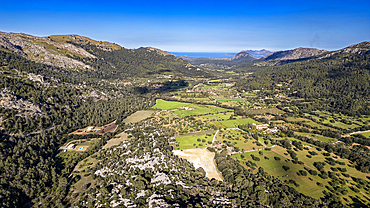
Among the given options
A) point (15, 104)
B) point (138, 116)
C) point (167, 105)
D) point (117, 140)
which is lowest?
point (117, 140)

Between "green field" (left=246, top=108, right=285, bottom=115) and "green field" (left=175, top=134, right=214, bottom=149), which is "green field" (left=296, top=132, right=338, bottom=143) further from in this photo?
"green field" (left=175, top=134, right=214, bottom=149)

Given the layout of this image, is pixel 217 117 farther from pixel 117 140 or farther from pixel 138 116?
pixel 117 140

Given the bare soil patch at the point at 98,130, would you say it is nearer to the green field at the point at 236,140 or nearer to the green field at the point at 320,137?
the green field at the point at 236,140

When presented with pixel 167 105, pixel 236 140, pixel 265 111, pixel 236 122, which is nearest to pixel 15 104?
pixel 167 105

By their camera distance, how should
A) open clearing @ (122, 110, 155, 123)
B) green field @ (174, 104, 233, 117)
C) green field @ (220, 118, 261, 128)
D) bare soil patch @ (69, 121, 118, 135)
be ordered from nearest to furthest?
bare soil patch @ (69, 121, 118, 135) < green field @ (220, 118, 261, 128) < open clearing @ (122, 110, 155, 123) < green field @ (174, 104, 233, 117)

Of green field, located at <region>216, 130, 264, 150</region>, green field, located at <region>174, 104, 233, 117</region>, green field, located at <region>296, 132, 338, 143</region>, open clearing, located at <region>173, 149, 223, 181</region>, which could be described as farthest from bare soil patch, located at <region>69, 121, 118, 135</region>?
green field, located at <region>296, 132, 338, 143</region>

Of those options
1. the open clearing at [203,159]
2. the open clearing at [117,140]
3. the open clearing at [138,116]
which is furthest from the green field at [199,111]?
the open clearing at [203,159]

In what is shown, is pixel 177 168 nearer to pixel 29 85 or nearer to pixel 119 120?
pixel 119 120
